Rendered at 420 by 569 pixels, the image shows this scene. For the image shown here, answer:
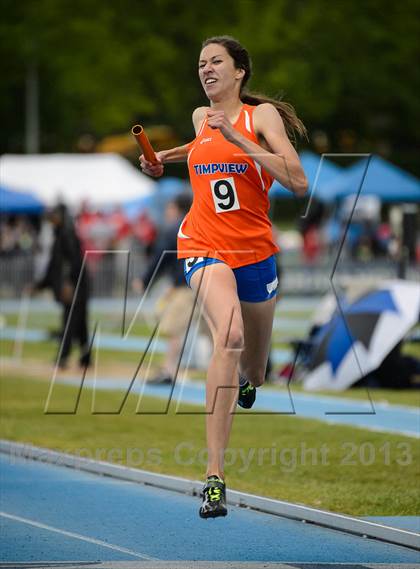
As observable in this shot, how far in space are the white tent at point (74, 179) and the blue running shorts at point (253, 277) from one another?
26.4 m

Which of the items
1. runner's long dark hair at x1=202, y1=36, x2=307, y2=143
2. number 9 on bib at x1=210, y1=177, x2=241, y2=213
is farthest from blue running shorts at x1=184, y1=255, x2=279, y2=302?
runner's long dark hair at x1=202, y1=36, x2=307, y2=143

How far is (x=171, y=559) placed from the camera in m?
6.36

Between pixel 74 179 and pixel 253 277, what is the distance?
28.3 meters

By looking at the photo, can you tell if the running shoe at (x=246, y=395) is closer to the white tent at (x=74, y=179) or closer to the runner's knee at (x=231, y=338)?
the runner's knee at (x=231, y=338)

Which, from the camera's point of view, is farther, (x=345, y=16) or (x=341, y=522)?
(x=345, y=16)

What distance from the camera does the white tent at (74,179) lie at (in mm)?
33969

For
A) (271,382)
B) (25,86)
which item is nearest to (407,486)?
(271,382)

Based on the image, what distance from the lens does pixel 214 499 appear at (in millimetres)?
6395

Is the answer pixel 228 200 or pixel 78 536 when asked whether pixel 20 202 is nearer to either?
pixel 78 536

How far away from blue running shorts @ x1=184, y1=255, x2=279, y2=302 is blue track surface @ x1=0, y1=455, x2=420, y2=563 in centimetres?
123

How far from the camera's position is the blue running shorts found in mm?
6930

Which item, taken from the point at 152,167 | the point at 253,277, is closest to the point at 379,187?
the point at 152,167

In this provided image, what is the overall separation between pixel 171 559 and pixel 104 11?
64.4 meters

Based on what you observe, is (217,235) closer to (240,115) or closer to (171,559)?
(240,115)
